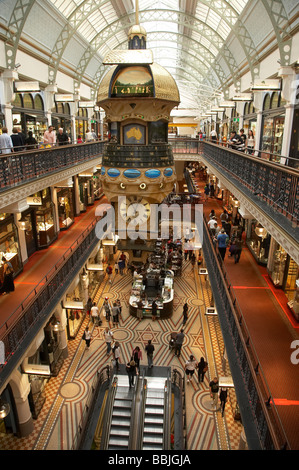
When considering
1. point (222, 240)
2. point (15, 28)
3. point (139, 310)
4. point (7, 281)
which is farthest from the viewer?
point (139, 310)

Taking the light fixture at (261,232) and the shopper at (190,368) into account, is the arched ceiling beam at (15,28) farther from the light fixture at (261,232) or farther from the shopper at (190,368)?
the shopper at (190,368)

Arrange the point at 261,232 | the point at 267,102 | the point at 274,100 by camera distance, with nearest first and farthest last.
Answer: the point at 261,232 < the point at 274,100 < the point at 267,102

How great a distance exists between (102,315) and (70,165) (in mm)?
7920

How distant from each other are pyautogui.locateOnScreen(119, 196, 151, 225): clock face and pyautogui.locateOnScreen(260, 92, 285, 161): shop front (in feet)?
18.2

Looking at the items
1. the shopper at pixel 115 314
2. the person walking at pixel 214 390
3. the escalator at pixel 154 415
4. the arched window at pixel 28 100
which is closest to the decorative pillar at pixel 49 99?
the arched window at pixel 28 100

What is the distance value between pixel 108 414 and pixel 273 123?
13.2 metres

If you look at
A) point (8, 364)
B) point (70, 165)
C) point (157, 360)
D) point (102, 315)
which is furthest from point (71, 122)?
point (8, 364)

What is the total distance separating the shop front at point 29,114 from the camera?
1520 cm

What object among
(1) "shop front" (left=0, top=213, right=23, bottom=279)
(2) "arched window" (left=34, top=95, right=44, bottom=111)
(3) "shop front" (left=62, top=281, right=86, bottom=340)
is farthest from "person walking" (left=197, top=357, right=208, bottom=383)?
(2) "arched window" (left=34, top=95, right=44, bottom=111)

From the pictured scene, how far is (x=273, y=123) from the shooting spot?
47.6 ft

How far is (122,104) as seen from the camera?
34.6 feet

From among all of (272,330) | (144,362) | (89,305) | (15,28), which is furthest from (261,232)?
(15,28)

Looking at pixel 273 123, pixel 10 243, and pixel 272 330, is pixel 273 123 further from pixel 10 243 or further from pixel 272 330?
pixel 10 243

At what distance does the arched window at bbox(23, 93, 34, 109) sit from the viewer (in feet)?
52.7
